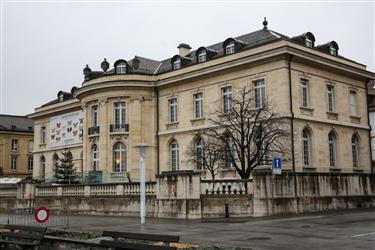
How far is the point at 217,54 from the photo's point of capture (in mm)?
39719

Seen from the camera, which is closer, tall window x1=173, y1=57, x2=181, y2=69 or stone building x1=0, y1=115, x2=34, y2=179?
tall window x1=173, y1=57, x2=181, y2=69

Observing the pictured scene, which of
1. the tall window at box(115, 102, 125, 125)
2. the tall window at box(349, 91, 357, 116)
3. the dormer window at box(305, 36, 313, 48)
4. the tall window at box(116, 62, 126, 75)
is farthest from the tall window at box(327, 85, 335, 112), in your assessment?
the tall window at box(116, 62, 126, 75)

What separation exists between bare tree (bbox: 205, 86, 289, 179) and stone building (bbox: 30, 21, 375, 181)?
0.80 m

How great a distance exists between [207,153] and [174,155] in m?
7.93

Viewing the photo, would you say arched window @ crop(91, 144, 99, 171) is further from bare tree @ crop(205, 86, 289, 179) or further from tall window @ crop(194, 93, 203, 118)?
bare tree @ crop(205, 86, 289, 179)

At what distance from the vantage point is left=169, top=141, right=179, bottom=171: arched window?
1604 inches

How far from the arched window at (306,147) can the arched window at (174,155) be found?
11159 millimetres

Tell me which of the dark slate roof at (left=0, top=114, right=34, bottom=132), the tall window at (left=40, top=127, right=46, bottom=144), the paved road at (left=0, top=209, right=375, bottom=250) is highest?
the dark slate roof at (left=0, top=114, right=34, bottom=132)

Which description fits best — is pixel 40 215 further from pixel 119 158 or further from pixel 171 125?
pixel 119 158

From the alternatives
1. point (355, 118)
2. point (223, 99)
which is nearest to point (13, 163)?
point (223, 99)

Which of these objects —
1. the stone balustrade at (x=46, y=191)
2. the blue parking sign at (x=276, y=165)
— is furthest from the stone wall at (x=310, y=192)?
the stone balustrade at (x=46, y=191)

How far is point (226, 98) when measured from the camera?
37094 mm

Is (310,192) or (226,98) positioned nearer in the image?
(310,192)

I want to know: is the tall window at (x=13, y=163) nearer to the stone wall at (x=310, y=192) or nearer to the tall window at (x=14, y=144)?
the tall window at (x=14, y=144)
